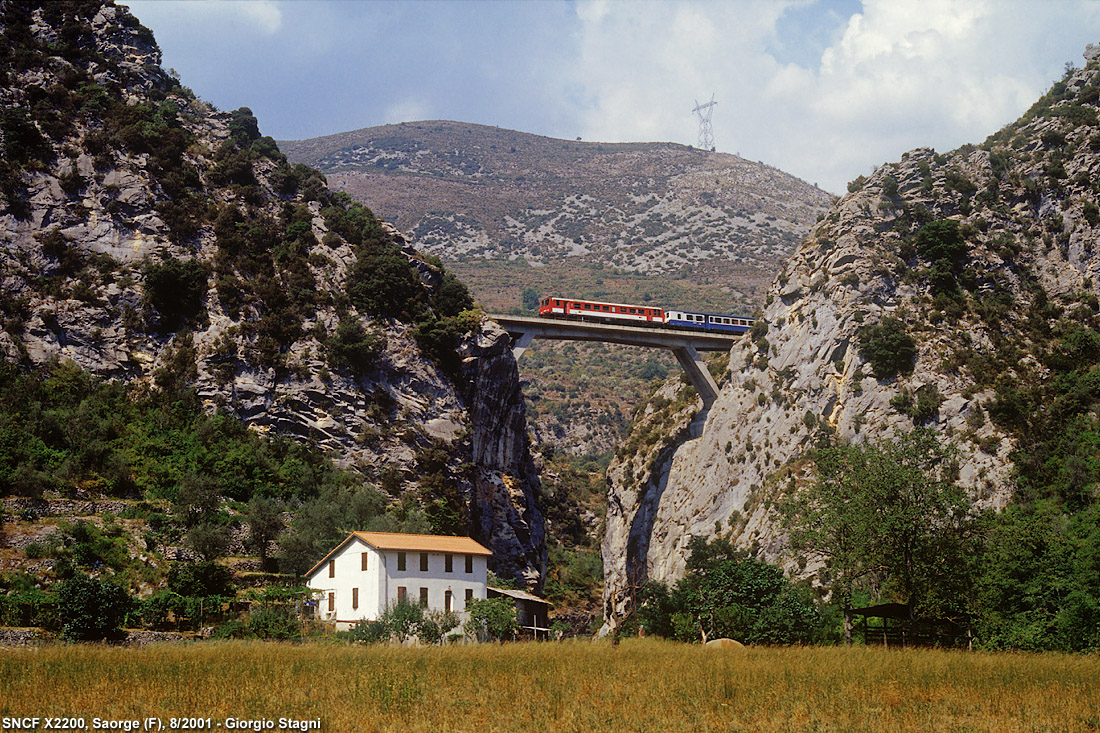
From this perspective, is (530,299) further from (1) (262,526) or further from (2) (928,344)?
(1) (262,526)

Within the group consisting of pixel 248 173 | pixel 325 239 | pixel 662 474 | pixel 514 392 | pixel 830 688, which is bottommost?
pixel 830 688

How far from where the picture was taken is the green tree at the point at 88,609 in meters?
39.8

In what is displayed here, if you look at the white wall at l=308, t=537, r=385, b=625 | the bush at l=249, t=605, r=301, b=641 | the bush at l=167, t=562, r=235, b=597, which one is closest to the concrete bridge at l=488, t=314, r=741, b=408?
the white wall at l=308, t=537, r=385, b=625

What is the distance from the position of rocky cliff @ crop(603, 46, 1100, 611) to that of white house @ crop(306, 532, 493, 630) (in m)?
27.0

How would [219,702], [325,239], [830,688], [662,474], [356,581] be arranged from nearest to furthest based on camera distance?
1. [219,702]
2. [830,688]
3. [356,581]
4. [325,239]
5. [662,474]

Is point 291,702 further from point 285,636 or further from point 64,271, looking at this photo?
point 64,271

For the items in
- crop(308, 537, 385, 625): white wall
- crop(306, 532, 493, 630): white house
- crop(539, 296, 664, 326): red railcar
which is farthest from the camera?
crop(539, 296, 664, 326): red railcar

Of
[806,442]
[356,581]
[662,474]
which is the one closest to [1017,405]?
[806,442]

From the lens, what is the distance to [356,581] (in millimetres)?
52188

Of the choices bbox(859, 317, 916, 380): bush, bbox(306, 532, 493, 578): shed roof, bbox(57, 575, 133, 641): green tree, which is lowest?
bbox(57, 575, 133, 641): green tree

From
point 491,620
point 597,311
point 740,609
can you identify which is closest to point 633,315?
point 597,311

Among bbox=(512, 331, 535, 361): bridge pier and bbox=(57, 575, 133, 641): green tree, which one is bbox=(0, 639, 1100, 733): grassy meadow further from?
bbox=(512, 331, 535, 361): bridge pier

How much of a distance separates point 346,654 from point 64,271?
54.9 m

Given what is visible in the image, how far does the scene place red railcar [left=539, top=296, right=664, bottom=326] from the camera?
9238cm
